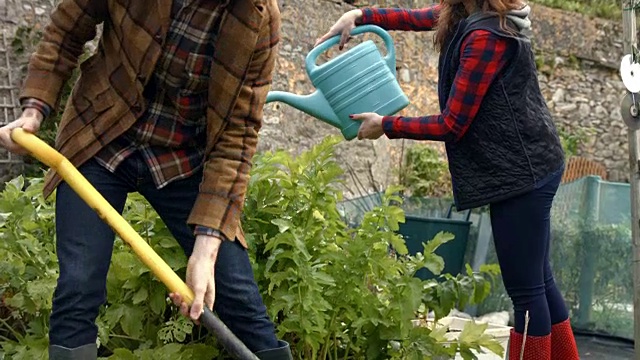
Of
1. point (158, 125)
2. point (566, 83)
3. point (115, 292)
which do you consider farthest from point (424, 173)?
point (158, 125)

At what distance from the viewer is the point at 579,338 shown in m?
6.43

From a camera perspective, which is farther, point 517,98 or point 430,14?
point 430,14

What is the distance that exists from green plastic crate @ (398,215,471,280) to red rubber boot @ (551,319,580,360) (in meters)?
3.91

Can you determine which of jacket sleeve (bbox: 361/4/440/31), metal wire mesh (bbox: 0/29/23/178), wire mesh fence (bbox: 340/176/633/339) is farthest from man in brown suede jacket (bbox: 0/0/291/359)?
metal wire mesh (bbox: 0/29/23/178)

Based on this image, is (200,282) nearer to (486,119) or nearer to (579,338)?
(486,119)

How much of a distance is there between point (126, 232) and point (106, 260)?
1.02ft

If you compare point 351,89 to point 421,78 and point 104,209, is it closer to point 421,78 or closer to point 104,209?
point 104,209

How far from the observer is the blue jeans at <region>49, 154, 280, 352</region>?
2451 mm

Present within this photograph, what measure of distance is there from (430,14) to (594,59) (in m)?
9.82

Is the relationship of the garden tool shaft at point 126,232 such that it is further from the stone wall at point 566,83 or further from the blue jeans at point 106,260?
the stone wall at point 566,83

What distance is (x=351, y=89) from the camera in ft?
12.1

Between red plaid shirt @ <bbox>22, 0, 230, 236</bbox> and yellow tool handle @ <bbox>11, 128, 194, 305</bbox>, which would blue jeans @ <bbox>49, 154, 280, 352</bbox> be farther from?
yellow tool handle @ <bbox>11, 128, 194, 305</bbox>

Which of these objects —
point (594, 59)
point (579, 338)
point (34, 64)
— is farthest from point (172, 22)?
point (594, 59)

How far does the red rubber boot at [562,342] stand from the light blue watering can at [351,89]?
87 centimetres
